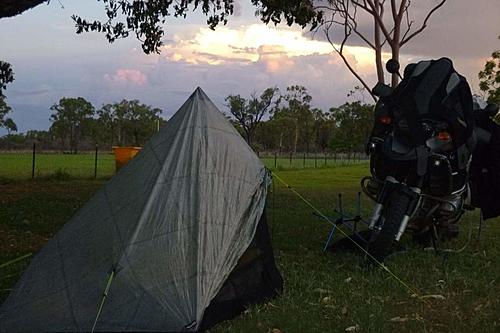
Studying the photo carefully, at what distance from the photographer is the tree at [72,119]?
84688mm

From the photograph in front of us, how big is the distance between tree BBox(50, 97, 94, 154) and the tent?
81.0 m

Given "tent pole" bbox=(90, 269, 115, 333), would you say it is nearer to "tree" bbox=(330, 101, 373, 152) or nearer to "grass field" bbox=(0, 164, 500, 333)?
"grass field" bbox=(0, 164, 500, 333)

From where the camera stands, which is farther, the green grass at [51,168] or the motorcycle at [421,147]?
the green grass at [51,168]

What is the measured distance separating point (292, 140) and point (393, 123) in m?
77.2

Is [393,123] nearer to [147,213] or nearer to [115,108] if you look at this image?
[147,213]

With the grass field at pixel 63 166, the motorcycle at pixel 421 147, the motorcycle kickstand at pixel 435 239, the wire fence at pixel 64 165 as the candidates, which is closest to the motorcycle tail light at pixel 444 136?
the motorcycle at pixel 421 147

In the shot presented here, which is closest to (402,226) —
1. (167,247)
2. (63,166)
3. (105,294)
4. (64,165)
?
(167,247)

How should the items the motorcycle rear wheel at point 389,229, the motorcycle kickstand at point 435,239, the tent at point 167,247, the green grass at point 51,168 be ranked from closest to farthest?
the tent at point 167,247 < the motorcycle rear wheel at point 389,229 < the motorcycle kickstand at point 435,239 < the green grass at point 51,168

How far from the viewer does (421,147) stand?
24.7ft

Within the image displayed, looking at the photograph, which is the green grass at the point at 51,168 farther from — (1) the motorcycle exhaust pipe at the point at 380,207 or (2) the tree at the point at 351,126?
(2) the tree at the point at 351,126

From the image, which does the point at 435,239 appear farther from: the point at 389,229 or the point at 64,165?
the point at 64,165

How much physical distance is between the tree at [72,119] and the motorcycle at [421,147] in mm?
79826

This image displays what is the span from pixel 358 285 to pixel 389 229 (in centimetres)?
88

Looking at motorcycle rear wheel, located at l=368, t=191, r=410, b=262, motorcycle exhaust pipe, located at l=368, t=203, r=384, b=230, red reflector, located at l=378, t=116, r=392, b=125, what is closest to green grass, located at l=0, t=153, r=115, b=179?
red reflector, located at l=378, t=116, r=392, b=125
